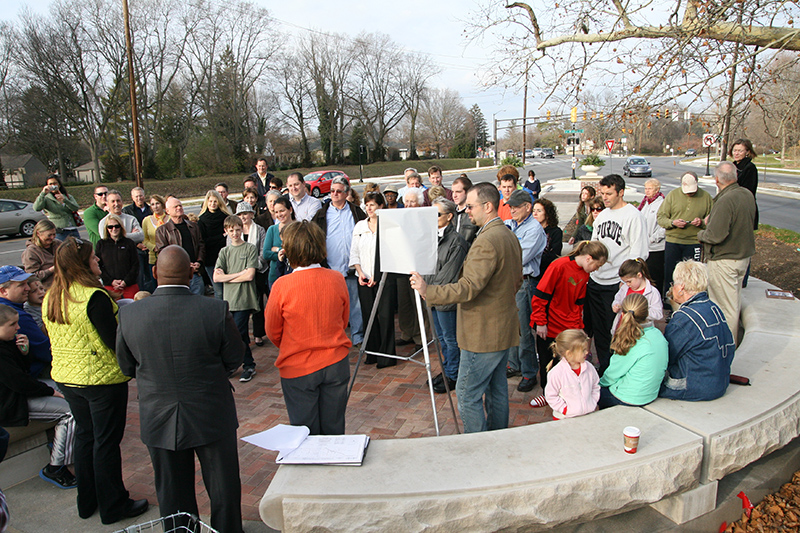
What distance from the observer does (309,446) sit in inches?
115

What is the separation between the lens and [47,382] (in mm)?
3979

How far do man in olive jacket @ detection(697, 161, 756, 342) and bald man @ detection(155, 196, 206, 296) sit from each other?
240 inches

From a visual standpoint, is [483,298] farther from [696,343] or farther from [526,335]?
[526,335]

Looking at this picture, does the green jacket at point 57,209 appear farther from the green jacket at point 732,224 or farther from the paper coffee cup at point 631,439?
the green jacket at point 732,224

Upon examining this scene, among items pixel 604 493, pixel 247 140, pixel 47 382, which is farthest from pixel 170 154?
pixel 604 493

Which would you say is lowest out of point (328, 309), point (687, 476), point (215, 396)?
point (687, 476)

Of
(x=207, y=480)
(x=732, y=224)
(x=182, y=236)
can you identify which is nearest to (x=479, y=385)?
(x=207, y=480)

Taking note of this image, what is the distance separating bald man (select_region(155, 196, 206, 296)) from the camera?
6406 mm

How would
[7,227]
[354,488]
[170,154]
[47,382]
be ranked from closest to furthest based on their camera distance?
1. [354,488]
2. [47,382]
3. [7,227]
4. [170,154]

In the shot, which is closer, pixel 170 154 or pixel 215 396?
pixel 215 396

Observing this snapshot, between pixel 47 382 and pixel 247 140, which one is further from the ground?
pixel 247 140

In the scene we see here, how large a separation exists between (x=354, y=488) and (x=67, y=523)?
2.09 metres

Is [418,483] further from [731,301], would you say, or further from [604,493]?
[731,301]

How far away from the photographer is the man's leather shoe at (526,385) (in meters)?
4.88
